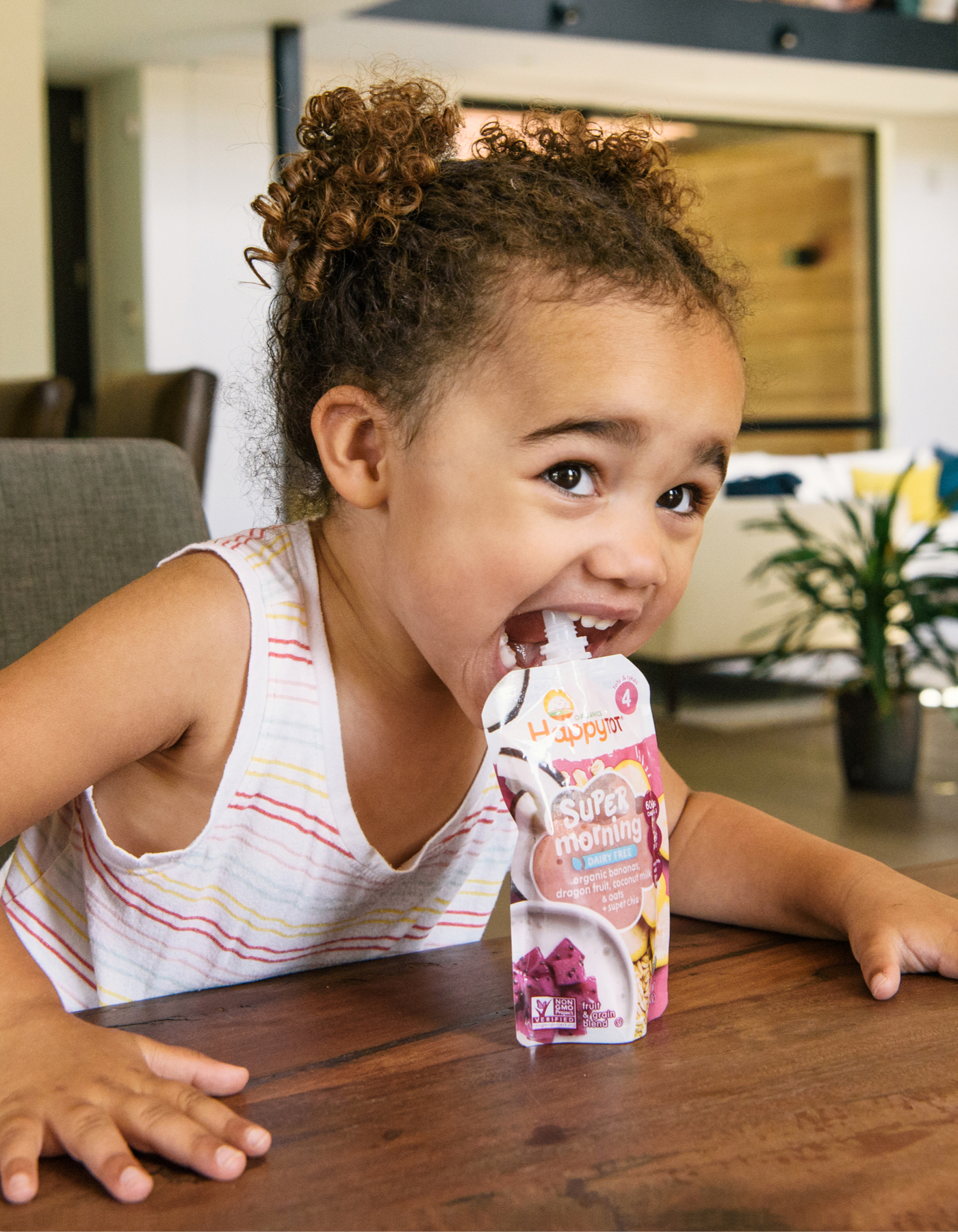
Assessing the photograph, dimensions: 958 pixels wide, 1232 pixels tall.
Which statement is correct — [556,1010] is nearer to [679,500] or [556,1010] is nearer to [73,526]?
[679,500]

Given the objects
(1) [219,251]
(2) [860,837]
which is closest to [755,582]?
(2) [860,837]

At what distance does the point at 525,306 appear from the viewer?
69 centimetres

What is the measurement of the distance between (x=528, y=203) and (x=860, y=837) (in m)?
2.62

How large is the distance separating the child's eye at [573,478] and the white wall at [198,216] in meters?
6.53

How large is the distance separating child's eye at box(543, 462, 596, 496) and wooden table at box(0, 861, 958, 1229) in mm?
239

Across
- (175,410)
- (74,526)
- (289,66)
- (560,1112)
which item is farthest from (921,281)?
(560,1112)

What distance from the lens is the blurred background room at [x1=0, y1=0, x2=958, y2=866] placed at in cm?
402

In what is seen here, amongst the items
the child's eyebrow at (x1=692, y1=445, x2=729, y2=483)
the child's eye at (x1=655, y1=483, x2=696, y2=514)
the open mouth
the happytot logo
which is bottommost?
the happytot logo

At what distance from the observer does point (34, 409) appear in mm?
2688

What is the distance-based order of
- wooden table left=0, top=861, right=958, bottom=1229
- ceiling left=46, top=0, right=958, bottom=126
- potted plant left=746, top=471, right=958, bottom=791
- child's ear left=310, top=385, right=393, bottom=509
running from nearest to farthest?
wooden table left=0, top=861, right=958, bottom=1229 → child's ear left=310, top=385, right=393, bottom=509 → potted plant left=746, top=471, right=958, bottom=791 → ceiling left=46, top=0, right=958, bottom=126

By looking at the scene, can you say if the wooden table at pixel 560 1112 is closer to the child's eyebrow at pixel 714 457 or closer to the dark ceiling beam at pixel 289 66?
the child's eyebrow at pixel 714 457

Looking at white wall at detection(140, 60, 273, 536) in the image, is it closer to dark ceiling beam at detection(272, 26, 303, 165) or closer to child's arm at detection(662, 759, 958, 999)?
dark ceiling beam at detection(272, 26, 303, 165)

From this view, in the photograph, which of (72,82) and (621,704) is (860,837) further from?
(72,82)

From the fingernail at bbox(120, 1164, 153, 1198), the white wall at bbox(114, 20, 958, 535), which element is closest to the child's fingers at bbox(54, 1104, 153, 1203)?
the fingernail at bbox(120, 1164, 153, 1198)
